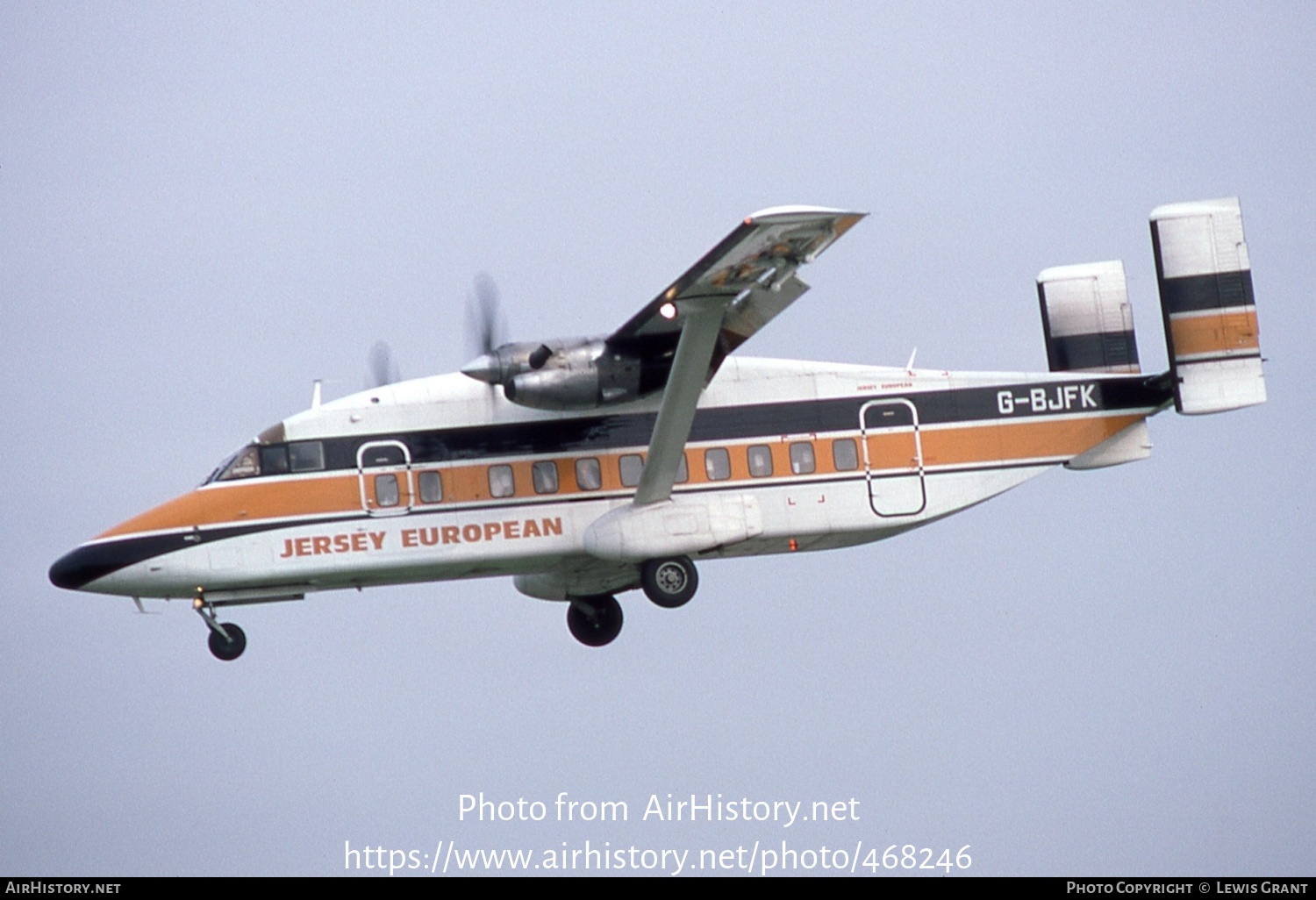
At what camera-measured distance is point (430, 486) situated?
79.5ft

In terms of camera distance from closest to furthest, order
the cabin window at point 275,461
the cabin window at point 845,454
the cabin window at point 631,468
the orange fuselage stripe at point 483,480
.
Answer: the orange fuselage stripe at point 483,480 → the cabin window at point 275,461 → the cabin window at point 631,468 → the cabin window at point 845,454

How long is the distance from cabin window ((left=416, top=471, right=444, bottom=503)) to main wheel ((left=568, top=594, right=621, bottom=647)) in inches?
118

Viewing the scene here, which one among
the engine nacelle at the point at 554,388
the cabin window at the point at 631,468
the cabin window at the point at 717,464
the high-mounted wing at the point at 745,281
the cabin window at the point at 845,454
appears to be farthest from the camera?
the cabin window at the point at 845,454

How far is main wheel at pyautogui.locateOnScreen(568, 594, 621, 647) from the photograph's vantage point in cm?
2647

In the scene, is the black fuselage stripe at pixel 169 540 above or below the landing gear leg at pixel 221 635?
→ above

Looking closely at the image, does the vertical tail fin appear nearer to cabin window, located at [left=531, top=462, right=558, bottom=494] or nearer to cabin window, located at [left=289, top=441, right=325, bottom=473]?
cabin window, located at [left=531, top=462, right=558, bottom=494]

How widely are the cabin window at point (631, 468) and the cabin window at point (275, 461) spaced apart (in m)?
4.00

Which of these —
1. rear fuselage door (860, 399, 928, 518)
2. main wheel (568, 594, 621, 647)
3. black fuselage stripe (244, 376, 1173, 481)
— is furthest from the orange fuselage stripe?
main wheel (568, 594, 621, 647)

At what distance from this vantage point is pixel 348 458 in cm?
2427

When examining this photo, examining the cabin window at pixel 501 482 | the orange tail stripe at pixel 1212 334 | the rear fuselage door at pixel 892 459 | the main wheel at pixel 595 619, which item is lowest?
the main wheel at pixel 595 619

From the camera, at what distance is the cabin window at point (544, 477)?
79.7ft

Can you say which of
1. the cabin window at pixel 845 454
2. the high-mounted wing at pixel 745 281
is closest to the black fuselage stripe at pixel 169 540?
the high-mounted wing at pixel 745 281

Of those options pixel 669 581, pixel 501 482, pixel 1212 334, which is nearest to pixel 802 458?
pixel 669 581

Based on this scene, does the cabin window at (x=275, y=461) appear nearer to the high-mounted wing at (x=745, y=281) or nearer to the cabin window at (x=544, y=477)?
the cabin window at (x=544, y=477)
